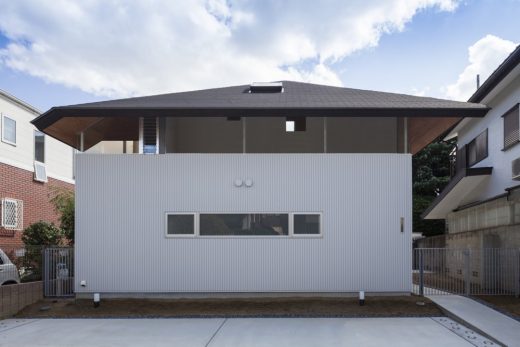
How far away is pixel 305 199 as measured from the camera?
12.3 m

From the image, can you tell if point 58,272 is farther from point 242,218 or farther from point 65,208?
point 65,208

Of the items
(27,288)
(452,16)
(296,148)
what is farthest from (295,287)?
(452,16)

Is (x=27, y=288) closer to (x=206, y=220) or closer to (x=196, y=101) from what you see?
(x=206, y=220)

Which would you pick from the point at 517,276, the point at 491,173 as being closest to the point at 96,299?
the point at 517,276

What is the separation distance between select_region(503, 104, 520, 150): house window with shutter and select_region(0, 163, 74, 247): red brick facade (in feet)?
49.5

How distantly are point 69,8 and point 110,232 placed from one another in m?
5.29

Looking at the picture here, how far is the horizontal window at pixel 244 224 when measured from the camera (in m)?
12.3

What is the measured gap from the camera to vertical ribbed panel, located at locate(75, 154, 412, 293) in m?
12.2

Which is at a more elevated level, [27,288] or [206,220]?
[206,220]

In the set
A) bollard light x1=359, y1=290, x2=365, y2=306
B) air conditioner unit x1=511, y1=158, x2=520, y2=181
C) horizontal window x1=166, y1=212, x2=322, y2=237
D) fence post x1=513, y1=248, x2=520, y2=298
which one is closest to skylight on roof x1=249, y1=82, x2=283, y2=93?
horizontal window x1=166, y1=212, x2=322, y2=237

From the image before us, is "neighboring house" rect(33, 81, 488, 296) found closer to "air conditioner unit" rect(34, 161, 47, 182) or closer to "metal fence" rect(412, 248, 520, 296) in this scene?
"metal fence" rect(412, 248, 520, 296)

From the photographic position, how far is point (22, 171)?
17594 millimetres

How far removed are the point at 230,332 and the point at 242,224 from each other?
11.0 ft

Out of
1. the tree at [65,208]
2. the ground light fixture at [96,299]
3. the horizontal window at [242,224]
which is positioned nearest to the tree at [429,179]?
the horizontal window at [242,224]
